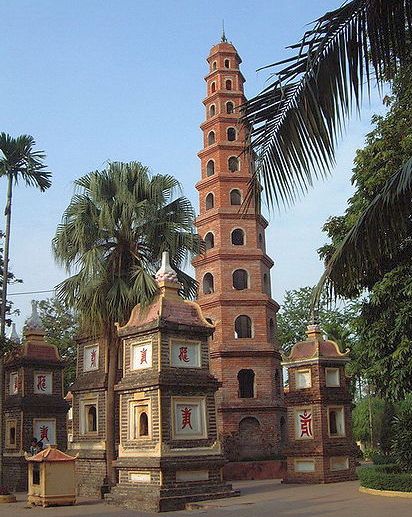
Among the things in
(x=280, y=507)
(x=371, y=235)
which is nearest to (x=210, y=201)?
(x=280, y=507)

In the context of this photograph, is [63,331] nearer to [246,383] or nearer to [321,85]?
[246,383]

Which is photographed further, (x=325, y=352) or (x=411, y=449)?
(x=325, y=352)

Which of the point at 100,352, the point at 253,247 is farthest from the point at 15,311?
the point at 253,247

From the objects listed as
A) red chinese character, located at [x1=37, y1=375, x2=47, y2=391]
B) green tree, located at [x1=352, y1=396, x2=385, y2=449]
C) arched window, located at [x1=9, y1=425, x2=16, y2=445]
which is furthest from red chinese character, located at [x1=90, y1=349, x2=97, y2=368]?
green tree, located at [x1=352, y1=396, x2=385, y2=449]

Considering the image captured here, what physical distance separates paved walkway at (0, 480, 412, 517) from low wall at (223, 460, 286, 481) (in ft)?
22.1

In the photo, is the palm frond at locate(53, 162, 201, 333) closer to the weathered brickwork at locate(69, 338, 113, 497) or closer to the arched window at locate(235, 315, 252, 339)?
the weathered brickwork at locate(69, 338, 113, 497)

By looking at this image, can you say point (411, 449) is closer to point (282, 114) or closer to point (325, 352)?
point (325, 352)

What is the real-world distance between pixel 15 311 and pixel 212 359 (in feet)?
30.6

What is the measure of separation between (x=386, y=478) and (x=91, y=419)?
384 inches

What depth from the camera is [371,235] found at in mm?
4902

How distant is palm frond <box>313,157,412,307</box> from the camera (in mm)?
4715

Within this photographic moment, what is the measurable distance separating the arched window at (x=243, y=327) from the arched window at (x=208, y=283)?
206 cm

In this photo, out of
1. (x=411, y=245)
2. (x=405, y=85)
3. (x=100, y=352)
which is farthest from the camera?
(x=100, y=352)

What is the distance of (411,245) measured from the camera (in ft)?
46.4
